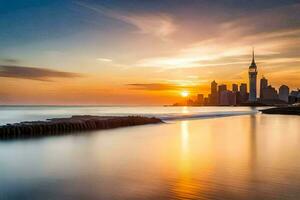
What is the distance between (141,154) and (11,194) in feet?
41.3

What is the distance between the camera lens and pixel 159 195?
12656 millimetres

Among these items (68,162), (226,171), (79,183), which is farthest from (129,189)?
(68,162)

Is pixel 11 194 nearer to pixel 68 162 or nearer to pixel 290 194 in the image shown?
pixel 68 162

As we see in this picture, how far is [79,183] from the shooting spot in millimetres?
15117

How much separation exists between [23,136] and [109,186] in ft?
81.9

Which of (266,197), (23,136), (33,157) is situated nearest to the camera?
(266,197)

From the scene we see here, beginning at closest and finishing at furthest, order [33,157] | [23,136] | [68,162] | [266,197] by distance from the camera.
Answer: [266,197] → [68,162] → [33,157] → [23,136]

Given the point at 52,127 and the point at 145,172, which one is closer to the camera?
the point at 145,172

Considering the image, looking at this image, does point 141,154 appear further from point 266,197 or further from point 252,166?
point 266,197

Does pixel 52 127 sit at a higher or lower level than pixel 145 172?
higher

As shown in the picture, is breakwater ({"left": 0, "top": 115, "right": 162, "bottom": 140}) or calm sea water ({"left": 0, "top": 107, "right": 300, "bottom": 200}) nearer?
calm sea water ({"left": 0, "top": 107, "right": 300, "bottom": 200})

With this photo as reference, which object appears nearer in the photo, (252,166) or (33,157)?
(252,166)

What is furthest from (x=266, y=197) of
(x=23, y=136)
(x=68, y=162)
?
(x=23, y=136)

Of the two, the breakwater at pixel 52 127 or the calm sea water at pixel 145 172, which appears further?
the breakwater at pixel 52 127
